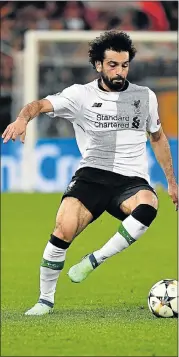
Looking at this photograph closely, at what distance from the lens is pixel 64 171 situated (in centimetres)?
2008

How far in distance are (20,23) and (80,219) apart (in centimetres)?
1629

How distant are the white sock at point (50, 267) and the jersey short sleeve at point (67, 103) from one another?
3.25ft

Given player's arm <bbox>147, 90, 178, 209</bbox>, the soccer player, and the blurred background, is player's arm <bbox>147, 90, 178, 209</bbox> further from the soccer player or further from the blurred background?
the blurred background

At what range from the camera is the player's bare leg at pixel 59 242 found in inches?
312

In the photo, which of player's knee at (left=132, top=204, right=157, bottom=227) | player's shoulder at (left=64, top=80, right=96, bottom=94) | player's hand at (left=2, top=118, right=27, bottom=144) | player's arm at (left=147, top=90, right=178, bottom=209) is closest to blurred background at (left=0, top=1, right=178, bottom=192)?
player's arm at (left=147, top=90, right=178, bottom=209)

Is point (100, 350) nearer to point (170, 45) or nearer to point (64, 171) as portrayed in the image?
point (64, 171)

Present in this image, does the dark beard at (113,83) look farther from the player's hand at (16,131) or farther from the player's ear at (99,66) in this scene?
the player's hand at (16,131)

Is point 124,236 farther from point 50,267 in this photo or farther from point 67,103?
point 67,103

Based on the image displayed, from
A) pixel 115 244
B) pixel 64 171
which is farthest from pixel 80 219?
pixel 64 171

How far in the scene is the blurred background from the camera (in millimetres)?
→ 20172

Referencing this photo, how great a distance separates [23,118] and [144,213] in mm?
1155

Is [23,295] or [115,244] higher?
[115,244]

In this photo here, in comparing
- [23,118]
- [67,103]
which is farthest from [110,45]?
[23,118]

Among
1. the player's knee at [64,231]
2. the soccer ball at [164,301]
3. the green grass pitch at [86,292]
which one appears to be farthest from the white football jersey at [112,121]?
the green grass pitch at [86,292]
